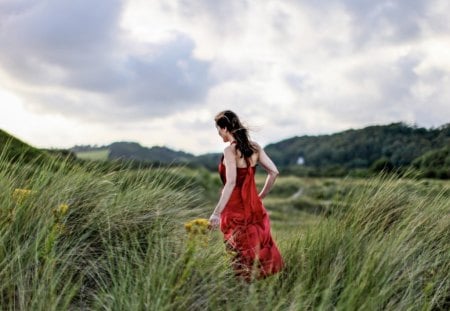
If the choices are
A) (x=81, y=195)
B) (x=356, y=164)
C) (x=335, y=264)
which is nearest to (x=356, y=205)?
(x=335, y=264)

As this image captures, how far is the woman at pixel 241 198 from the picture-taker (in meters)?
5.46

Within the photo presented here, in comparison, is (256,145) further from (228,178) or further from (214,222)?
(214,222)

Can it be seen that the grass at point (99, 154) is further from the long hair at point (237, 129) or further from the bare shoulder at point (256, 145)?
the bare shoulder at point (256, 145)

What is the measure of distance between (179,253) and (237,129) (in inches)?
51.3

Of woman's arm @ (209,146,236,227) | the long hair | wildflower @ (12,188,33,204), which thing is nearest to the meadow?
wildflower @ (12,188,33,204)

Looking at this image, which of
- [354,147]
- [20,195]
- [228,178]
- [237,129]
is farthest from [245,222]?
[354,147]

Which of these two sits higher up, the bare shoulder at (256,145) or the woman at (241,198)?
the bare shoulder at (256,145)

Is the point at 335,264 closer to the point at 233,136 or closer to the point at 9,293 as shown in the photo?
the point at 233,136

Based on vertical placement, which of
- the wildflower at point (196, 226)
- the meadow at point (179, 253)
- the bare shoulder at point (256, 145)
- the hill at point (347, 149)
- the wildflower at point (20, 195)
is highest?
the hill at point (347, 149)

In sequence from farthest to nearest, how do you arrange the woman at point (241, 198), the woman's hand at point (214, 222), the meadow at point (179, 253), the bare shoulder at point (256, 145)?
the bare shoulder at point (256, 145)
the woman at point (241, 198)
the woman's hand at point (214, 222)
the meadow at point (179, 253)

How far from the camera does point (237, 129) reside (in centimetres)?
555

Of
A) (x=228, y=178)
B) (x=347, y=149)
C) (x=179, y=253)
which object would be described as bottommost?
(x=179, y=253)

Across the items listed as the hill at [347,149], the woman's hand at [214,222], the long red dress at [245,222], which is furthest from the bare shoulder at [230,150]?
the hill at [347,149]

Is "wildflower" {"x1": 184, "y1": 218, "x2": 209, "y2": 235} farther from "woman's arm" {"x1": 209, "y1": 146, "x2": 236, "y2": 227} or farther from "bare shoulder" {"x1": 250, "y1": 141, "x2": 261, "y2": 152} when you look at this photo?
"bare shoulder" {"x1": 250, "y1": 141, "x2": 261, "y2": 152}
